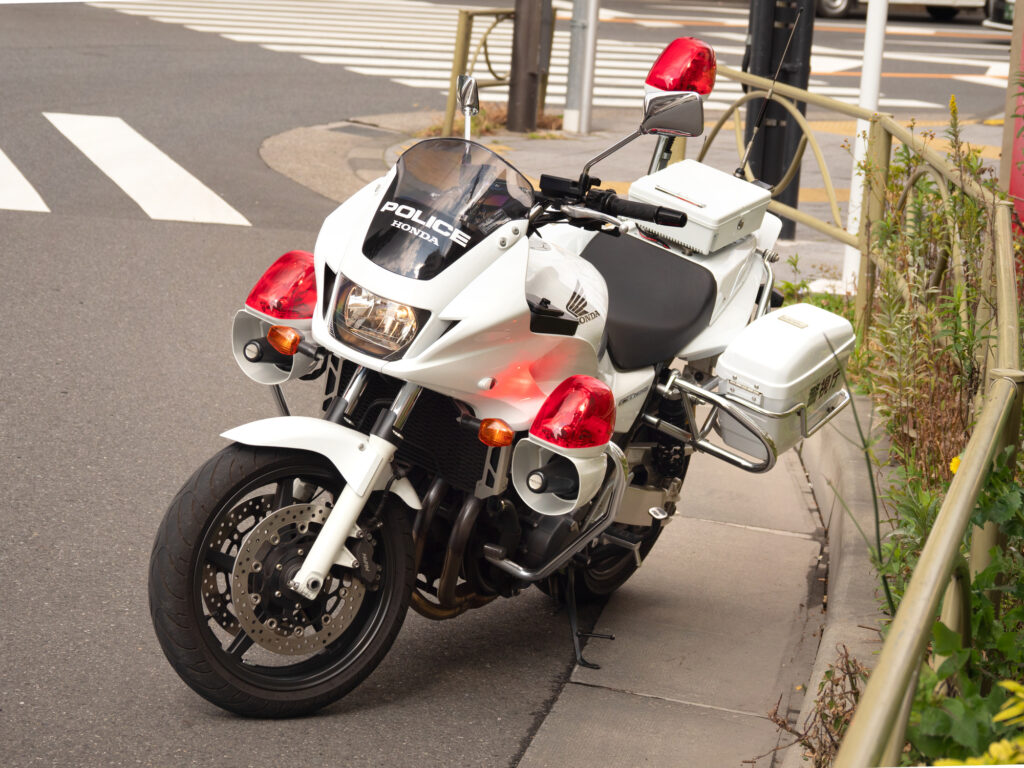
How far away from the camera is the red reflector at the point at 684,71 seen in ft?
13.9

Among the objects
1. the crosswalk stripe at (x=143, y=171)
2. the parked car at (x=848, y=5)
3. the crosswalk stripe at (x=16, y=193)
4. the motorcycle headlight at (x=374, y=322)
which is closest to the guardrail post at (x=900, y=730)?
the motorcycle headlight at (x=374, y=322)

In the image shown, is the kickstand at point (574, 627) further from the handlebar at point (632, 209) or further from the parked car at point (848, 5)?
the parked car at point (848, 5)

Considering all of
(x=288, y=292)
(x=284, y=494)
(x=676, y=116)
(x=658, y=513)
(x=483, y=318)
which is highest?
(x=676, y=116)

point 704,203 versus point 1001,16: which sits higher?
point 704,203

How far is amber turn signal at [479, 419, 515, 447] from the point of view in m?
3.33

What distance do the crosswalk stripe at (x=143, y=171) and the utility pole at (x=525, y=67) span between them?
3.45m

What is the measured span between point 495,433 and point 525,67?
9.15 meters

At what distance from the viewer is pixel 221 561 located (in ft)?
11.0

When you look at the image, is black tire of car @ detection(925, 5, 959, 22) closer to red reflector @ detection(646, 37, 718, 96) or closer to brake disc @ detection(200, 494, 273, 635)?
red reflector @ detection(646, 37, 718, 96)

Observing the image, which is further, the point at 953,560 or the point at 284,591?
the point at 284,591

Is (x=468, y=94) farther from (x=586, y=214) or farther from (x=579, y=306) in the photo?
(x=579, y=306)

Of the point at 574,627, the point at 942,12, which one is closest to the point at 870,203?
the point at 574,627

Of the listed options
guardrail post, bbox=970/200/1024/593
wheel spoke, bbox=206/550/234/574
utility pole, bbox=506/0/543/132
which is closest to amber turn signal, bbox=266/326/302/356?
wheel spoke, bbox=206/550/234/574

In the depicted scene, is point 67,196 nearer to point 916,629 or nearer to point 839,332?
point 839,332
